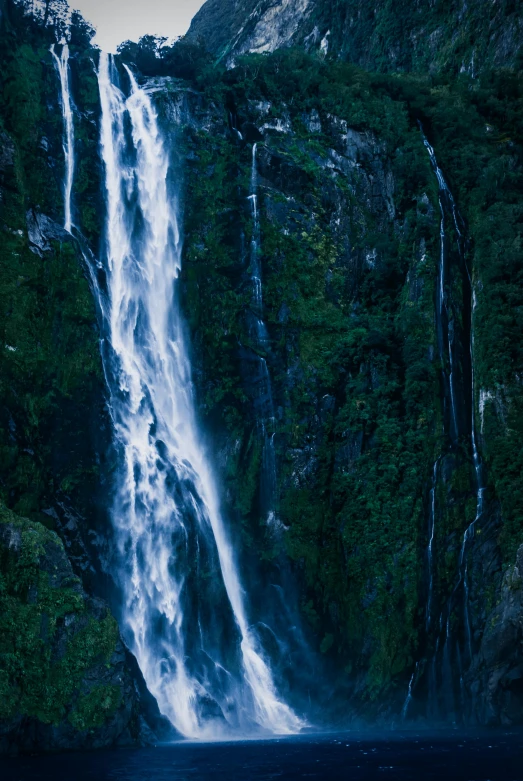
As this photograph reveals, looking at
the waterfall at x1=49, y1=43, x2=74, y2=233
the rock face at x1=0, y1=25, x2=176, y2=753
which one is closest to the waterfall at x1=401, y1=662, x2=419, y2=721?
the rock face at x1=0, y1=25, x2=176, y2=753

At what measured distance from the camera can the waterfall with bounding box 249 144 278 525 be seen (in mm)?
26906

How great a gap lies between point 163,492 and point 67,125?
15.4 metres

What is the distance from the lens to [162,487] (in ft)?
81.0

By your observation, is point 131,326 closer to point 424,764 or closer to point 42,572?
point 42,572

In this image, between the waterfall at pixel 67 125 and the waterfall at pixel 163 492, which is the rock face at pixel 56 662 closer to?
the waterfall at pixel 163 492

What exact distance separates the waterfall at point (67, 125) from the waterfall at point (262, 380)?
7097 millimetres

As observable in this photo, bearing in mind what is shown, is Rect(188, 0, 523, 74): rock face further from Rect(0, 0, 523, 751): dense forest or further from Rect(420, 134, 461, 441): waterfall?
Rect(420, 134, 461, 441): waterfall

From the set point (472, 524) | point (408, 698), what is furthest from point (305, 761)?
point (472, 524)

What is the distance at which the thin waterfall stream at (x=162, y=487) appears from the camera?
22.5 metres

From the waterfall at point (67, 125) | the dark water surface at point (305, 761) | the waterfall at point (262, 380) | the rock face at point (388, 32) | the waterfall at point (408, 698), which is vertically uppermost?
the rock face at point (388, 32)

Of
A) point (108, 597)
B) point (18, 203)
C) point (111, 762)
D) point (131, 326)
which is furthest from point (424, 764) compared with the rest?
point (18, 203)

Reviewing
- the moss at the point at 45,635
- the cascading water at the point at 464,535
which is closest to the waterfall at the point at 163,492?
the moss at the point at 45,635

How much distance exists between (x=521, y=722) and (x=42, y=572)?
13357 mm

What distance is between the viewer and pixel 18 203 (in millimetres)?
25938
